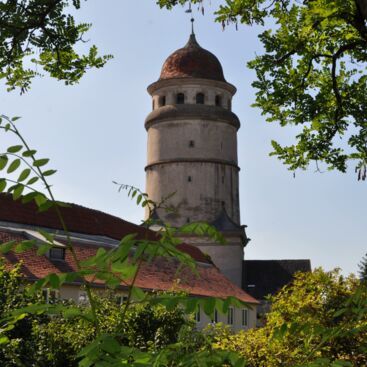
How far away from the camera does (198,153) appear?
61.0m

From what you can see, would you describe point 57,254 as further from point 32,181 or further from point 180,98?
point 32,181

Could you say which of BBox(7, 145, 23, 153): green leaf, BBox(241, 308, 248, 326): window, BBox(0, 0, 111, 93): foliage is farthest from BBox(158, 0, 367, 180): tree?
BBox(241, 308, 248, 326): window

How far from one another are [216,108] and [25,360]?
48912 millimetres

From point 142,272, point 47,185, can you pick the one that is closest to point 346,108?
point 47,185

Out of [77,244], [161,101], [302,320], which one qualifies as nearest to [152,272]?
[77,244]

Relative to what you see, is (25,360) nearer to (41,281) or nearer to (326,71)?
(326,71)

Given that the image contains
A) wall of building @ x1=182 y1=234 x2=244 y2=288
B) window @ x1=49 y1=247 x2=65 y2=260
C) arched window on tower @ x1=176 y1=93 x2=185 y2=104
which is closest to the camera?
→ window @ x1=49 y1=247 x2=65 y2=260

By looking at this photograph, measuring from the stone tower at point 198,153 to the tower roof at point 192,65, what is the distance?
91 millimetres

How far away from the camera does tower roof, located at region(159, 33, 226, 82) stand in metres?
63.1

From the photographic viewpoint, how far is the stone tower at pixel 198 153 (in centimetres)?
5978

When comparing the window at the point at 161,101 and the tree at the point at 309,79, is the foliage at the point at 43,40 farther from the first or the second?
the window at the point at 161,101

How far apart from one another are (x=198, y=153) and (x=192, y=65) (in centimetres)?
801

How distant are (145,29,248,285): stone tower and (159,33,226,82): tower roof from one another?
0.30 feet

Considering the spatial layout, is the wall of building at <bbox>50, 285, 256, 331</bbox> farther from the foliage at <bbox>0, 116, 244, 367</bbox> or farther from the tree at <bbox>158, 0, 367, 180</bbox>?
the foliage at <bbox>0, 116, 244, 367</bbox>
